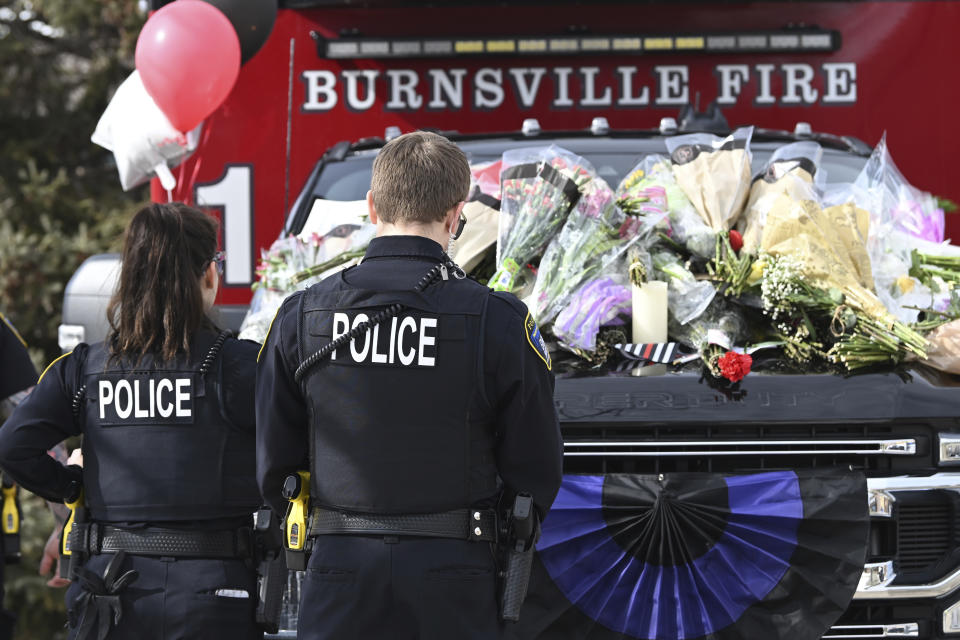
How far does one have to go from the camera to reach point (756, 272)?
3.86m

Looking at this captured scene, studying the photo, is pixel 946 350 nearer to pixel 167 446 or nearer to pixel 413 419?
pixel 413 419

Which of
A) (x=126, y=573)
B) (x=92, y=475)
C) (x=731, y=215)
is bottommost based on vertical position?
(x=126, y=573)

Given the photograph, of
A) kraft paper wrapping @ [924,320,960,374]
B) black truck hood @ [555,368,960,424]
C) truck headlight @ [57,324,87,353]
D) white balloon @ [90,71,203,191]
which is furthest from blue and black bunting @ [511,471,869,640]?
white balloon @ [90,71,203,191]

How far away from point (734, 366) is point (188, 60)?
133 inches

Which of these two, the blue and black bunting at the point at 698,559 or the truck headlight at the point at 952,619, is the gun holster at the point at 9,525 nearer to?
the blue and black bunting at the point at 698,559

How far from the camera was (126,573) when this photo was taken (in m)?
2.68

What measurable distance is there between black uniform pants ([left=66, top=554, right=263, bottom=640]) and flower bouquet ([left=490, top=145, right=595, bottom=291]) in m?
1.44

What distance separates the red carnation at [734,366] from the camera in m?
3.30

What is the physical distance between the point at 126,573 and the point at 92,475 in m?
0.26

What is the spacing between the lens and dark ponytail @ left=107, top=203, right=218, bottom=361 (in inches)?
110

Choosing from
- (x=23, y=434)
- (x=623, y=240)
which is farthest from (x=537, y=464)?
(x=623, y=240)

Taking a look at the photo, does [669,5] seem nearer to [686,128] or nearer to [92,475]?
[686,128]

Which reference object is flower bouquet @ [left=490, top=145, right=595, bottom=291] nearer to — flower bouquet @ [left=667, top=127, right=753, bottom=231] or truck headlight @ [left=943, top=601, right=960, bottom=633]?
flower bouquet @ [left=667, top=127, right=753, bottom=231]

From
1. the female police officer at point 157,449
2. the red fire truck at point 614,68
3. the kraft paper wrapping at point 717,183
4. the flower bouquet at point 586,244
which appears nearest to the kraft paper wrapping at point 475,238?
the flower bouquet at point 586,244
